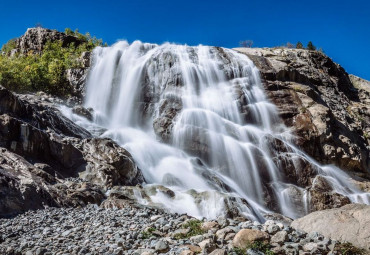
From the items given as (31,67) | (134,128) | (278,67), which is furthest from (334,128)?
(31,67)

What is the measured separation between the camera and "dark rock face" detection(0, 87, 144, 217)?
11.1m

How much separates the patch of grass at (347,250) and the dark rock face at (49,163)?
813 centimetres

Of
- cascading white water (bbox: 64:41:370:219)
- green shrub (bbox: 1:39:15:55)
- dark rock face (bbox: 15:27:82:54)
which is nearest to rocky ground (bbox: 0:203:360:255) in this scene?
cascading white water (bbox: 64:41:370:219)

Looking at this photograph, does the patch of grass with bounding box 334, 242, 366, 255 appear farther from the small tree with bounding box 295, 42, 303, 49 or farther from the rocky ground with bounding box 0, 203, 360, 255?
the small tree with bounding box 295, 42, 303, 49

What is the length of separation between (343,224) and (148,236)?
12.9 ft

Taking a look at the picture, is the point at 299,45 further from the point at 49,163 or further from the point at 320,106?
the point at 49,163

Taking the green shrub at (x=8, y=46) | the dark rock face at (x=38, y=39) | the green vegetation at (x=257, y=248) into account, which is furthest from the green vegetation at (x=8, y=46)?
the green vegetation at (x=257, y=248)

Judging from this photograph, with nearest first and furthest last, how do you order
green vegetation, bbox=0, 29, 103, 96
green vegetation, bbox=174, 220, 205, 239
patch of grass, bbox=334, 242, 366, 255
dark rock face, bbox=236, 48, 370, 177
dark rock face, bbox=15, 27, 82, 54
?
patch of grass, bbox=334, 242, 366, 255, green vegetation, bbox=174, 220, 205, 239, dark rock face, bbox=236, 48, 370, 177, green vegetation, bbox=0, 29, 103, 96, dark rock face, bbox=15, 27, 82, 54

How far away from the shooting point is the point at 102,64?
28.8m

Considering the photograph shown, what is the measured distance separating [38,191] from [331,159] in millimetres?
18139

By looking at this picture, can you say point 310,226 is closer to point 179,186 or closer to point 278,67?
point 179,186

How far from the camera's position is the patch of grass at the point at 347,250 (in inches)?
253

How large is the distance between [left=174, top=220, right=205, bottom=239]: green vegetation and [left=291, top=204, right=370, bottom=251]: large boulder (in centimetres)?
209

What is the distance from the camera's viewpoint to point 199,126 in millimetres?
21359
